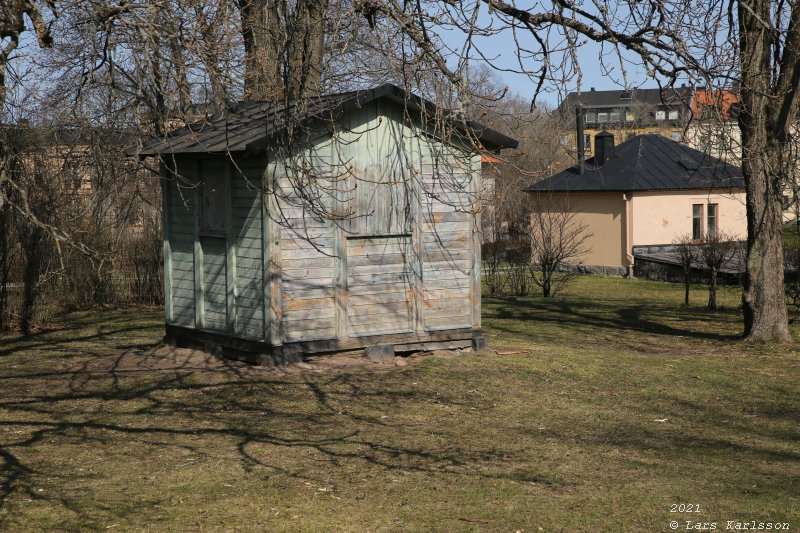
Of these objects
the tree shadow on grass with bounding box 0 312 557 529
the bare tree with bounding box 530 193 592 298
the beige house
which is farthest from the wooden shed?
the beige house

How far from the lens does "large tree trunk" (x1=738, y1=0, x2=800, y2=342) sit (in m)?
14.2

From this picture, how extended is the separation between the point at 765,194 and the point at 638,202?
66.4ft

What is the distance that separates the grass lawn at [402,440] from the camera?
6.49m

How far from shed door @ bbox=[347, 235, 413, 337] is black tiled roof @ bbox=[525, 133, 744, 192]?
22.6 meters

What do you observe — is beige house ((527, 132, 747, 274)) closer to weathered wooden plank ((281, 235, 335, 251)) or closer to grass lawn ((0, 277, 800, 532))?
grass lawn ((0, 277, 800, 532))

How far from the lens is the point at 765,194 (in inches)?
577

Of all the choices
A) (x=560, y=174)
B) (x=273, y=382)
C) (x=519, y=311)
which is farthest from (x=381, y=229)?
(x=560, y=174)

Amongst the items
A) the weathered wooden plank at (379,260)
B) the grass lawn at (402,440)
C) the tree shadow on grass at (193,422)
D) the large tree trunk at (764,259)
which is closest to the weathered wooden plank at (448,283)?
the weathered wooden plank at (379,260)

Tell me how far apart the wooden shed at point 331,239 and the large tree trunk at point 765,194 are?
4384mm

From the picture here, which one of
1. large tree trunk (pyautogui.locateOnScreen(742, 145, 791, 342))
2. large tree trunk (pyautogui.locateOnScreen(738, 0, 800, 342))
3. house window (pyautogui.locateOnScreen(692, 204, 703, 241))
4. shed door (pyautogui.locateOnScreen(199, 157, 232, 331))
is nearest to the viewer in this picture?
shed door (pyautogui.locateOnScreen(199, 157, 232, 331))

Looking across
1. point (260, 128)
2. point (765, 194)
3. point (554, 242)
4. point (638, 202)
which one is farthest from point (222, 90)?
point (638, 202)

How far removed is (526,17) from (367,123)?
350cm

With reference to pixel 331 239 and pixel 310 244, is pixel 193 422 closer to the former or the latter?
pixel 310 244

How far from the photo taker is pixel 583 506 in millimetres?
6652
